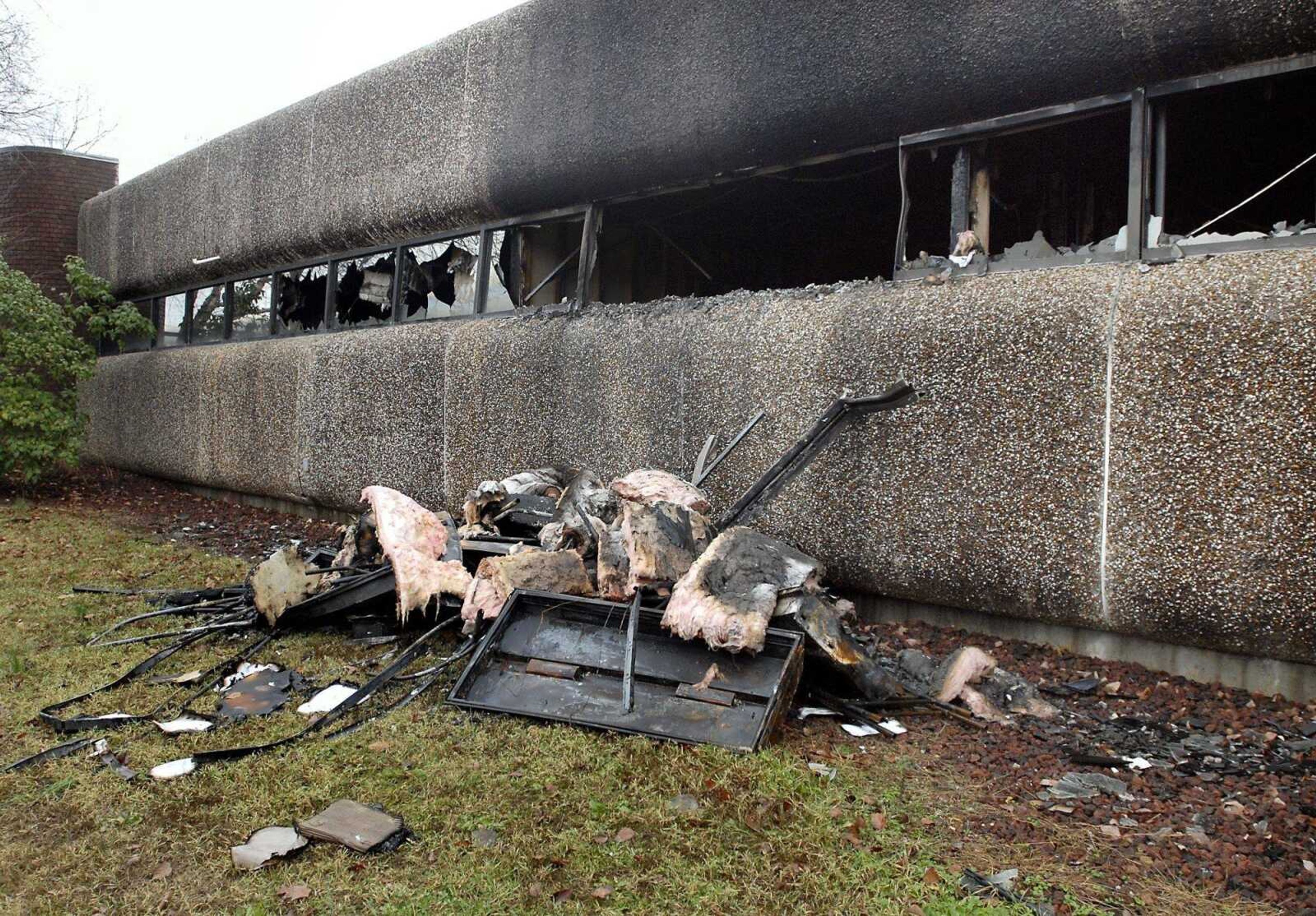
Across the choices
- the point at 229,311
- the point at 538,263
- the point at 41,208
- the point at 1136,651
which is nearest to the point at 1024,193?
the point at 538,263

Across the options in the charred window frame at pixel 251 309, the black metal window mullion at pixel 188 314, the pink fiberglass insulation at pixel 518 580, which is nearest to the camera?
the pink fiberglass insulation at pixel 518 580

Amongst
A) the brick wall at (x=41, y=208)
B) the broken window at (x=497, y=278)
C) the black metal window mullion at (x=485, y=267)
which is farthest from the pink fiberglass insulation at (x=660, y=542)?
the brick wall at (x=41, y=208)

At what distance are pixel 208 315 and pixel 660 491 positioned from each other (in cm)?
884

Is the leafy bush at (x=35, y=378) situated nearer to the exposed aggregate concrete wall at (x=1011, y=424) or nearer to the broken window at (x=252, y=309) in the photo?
the broken window at (x=252, y=309)

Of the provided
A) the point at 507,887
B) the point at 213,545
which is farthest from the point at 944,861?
the point at 213,545

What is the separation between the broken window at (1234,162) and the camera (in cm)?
373

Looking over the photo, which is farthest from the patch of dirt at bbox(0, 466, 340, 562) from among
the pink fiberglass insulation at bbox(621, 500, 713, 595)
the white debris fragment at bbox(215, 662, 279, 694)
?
the pink fiberglass insulation at bbox(621, 500, 713, 595)

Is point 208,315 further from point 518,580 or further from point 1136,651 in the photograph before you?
point 1136,651

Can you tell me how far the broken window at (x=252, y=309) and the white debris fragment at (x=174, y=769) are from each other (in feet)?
24.6

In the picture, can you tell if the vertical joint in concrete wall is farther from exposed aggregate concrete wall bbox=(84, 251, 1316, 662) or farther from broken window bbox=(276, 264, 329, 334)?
broken window bbox=(276, 264, 329, 334)

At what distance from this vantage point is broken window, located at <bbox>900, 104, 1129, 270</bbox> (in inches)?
168

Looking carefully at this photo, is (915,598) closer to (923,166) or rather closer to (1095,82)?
(1095,82)

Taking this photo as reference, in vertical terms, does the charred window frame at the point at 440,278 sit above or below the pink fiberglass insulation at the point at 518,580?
above

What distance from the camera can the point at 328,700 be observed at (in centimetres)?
384
